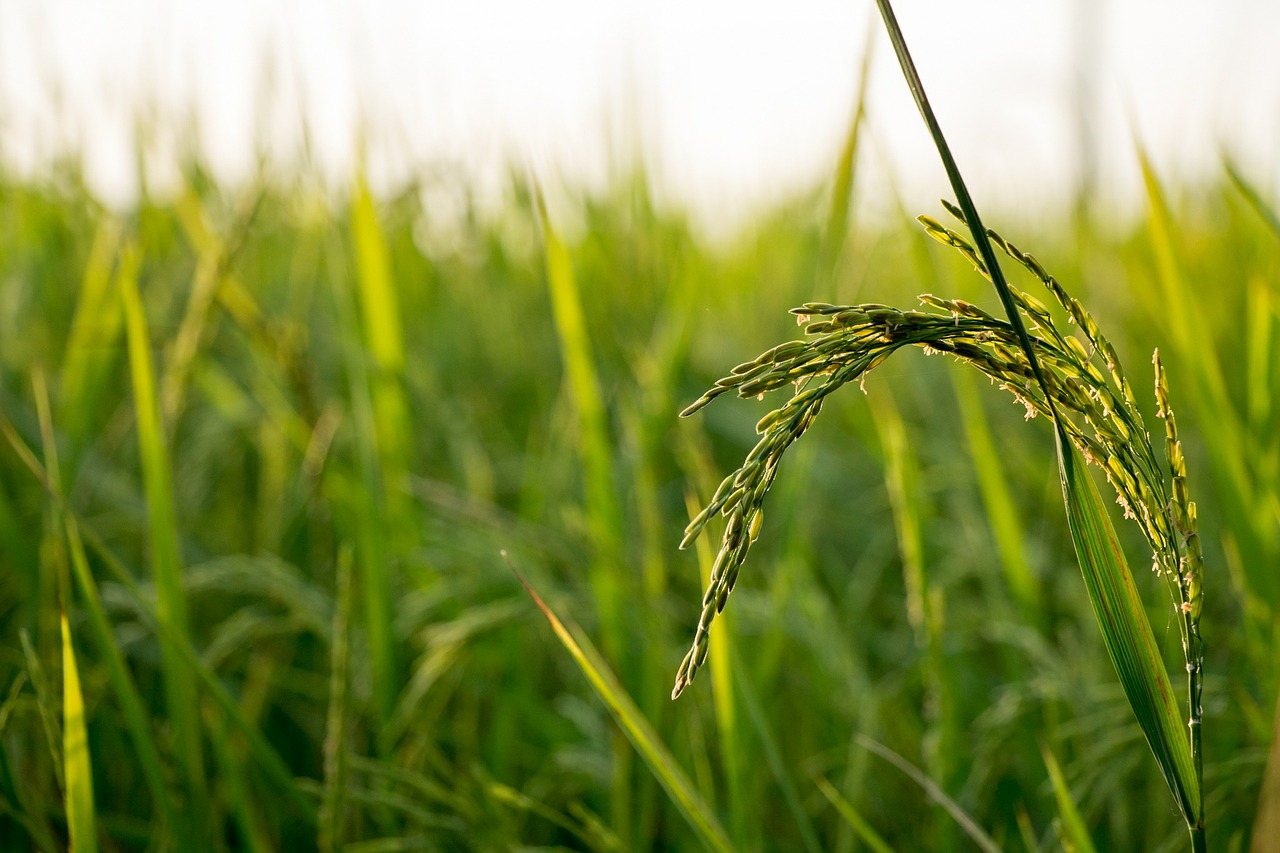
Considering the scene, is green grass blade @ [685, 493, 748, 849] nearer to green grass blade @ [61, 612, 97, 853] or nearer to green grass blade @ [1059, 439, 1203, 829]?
green grass blade @ [1059, 439, 1203, 829]

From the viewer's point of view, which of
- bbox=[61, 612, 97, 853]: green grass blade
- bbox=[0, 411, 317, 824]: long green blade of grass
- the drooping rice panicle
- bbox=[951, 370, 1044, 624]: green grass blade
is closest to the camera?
the drooping rice panicle

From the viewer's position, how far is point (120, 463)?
177 centimetres

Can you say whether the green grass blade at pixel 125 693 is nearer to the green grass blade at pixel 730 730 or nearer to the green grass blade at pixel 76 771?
the green grass blade at pixel 76 771

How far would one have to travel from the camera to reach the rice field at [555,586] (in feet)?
2.93

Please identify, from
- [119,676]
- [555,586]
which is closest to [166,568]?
[119,676]

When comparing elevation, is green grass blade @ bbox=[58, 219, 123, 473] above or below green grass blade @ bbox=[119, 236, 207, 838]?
above

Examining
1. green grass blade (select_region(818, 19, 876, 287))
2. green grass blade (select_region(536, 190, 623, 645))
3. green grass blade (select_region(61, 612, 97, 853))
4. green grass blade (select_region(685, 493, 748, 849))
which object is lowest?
green grass blade (select_region(685, 493, 748, 849))

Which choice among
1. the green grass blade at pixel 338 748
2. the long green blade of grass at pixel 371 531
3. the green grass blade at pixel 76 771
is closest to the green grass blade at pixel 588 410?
the long green blade of grass at pixel 371 531

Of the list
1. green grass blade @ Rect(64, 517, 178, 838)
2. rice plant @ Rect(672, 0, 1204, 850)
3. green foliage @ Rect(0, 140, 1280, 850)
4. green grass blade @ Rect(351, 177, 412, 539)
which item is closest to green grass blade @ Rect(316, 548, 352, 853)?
green foliage @ Rect(0, 140, 1280, 850)

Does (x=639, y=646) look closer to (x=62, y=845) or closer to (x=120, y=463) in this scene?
(x=62, y=845)

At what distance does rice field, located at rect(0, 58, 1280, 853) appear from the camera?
89 cm

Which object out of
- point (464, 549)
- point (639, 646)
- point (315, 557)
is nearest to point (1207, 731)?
point (639, 646)

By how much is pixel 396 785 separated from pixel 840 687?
524 millimetres

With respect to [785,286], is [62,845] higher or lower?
lower
